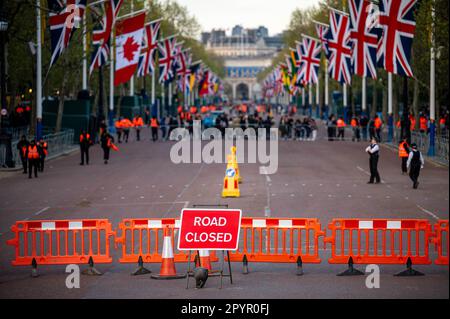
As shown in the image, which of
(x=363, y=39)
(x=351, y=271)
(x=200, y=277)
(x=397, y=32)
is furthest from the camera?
(x=363, y=39)

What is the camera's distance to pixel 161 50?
266ft

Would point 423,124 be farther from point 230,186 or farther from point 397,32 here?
point 230,186

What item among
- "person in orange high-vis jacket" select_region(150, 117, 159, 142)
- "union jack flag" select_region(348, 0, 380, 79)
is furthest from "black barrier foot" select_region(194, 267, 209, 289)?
"person in orange high-vis jacket" select_region(150, 117, 159, 142)

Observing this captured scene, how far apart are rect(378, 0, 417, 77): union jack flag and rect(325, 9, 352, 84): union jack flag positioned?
59.0 feet

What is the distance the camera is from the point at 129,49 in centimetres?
5634

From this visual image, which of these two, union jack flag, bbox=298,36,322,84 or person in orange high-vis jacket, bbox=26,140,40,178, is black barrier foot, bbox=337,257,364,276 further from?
union jack flag, bbox=298,36,322,84

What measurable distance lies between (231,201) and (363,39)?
66.5ft

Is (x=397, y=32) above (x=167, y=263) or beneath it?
above

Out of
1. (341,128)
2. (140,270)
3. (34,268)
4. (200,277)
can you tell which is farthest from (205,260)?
(341,128)

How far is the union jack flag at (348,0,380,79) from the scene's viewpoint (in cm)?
4775

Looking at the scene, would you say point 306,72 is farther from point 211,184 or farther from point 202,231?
point 202,231

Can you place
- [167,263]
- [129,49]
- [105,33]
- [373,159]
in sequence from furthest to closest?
[129,49], [105,33], [373,159], [167,263]
